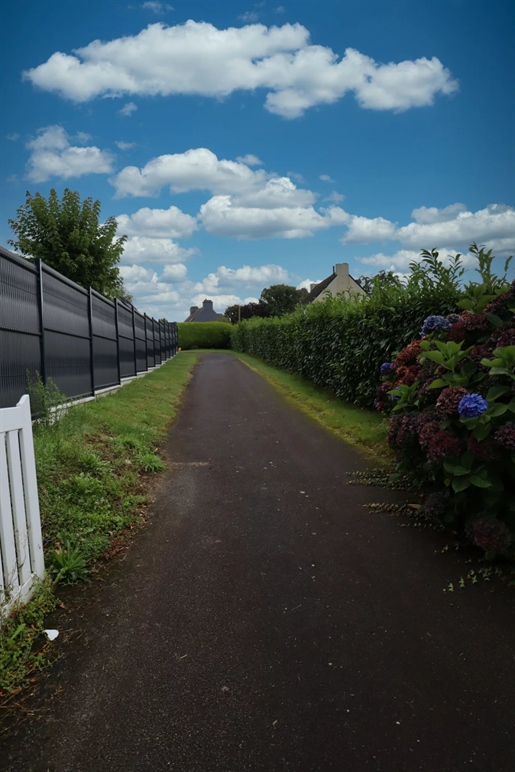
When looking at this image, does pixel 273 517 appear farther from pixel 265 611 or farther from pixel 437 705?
pixel 437 705

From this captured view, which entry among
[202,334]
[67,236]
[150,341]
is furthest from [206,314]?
[67,236]

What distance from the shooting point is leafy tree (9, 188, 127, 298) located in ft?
52.4

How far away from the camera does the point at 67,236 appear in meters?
16.4

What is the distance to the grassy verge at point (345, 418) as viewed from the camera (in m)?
7.48

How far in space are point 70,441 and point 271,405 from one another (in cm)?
678

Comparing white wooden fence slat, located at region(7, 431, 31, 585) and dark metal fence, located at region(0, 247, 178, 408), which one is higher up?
dark metal fence, located at region(0, 247, 178, 408)

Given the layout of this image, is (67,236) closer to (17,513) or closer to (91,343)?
(91,343)

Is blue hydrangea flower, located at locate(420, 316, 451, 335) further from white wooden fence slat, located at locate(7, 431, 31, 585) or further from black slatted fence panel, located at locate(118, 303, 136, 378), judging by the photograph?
black slatted fence panel, located at locate(118, 303, 136, 378)

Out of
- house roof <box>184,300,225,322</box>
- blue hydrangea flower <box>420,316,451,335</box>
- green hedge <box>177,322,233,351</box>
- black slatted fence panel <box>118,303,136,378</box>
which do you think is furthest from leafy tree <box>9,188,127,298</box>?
house roof <box>184,300,225,322</box>

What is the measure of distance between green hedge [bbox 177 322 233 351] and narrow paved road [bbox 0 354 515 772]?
57118 millimetres

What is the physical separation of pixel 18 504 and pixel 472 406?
3.20 meters

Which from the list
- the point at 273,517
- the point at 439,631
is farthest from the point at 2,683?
the point at 273,517

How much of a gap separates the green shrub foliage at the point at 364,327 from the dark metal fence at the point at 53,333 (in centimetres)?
556

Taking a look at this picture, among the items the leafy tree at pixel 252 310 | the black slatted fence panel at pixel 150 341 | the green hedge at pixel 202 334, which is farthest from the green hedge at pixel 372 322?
the leafy tree at pixel 252 310
